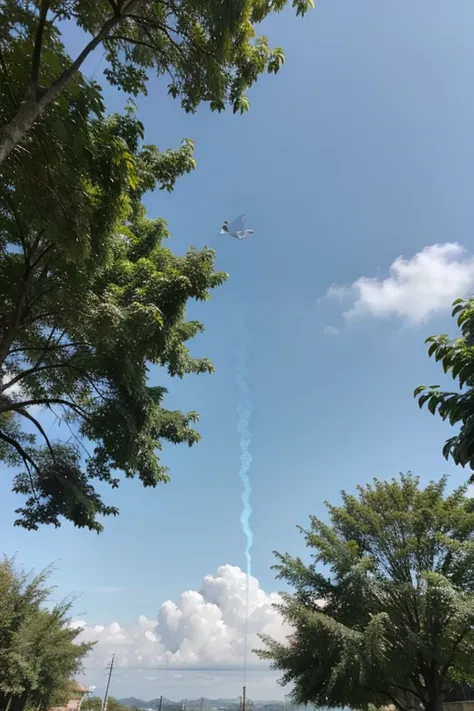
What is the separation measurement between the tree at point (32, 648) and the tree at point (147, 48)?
19.1 m

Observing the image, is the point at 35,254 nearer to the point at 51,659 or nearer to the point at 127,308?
the point at 127,308

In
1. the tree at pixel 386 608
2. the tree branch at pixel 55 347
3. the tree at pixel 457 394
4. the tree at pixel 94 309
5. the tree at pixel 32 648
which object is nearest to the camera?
the tree at pixel 457 394

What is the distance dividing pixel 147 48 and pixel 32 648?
22398 mm

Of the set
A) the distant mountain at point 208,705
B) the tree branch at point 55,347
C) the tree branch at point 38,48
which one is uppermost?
the tree branch at point 55,347

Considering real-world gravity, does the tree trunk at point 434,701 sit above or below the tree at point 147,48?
below

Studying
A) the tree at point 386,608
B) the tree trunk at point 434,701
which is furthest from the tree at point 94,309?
the tree trunk at point 434,701

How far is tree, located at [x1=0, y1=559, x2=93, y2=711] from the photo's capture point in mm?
18000

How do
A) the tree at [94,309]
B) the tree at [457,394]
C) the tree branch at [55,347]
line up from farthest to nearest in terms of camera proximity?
1. the tree branch at [55,347]
2. the tree at [94,309]
3. the tree at [457,394]

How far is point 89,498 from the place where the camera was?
39.5ft

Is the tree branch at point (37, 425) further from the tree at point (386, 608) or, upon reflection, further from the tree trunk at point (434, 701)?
the tree trunk at point (434, 701)

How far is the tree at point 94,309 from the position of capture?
604 cm

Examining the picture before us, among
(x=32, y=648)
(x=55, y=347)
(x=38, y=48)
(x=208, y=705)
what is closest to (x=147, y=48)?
(x=38, y=48)

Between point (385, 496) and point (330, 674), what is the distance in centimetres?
607

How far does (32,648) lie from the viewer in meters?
19.7
